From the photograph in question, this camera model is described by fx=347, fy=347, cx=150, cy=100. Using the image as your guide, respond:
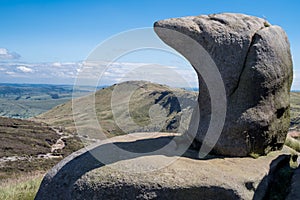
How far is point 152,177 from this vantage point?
7.95m

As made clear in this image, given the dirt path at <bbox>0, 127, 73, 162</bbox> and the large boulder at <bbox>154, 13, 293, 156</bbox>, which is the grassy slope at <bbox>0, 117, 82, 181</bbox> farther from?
the large boulder at <bbox>154, 13, 293, 156</bbox>

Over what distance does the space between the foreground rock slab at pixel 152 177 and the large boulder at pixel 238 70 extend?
0.77 m

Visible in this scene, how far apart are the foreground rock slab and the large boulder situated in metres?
0.77

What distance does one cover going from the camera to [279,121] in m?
10.8

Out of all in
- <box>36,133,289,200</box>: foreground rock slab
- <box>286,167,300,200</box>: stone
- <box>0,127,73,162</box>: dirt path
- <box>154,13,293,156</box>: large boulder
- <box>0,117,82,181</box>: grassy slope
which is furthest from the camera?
<box>0,127,73,162</box>: dirt path

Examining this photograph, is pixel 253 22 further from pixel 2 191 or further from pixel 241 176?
pixel 2 191

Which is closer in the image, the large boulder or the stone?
the stone

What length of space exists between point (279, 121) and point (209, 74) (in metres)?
2.79

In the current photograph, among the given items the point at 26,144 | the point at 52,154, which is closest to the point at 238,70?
the point at 52,154

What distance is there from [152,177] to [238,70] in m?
4.20

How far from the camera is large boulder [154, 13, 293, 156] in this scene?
9898 millimetres

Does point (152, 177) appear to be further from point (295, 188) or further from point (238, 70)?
point (238, 70)

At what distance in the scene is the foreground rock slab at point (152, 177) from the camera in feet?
25.6

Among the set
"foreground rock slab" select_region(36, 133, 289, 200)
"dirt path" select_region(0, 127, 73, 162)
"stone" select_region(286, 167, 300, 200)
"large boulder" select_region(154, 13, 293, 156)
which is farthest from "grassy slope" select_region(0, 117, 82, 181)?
"stone" select_region(286, 167, 300, 200)
